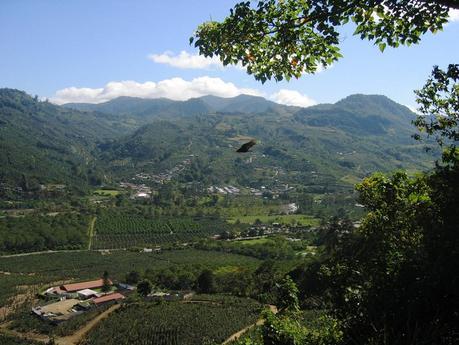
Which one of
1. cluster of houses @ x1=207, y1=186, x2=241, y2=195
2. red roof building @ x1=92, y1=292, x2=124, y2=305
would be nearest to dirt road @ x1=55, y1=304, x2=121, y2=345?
red roof building @ x1=92, y1=292, x2=124, y2=305

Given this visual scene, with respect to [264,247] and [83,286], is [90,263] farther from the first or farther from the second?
[264,247]

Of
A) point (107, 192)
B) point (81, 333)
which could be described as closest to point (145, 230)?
point (81, 333)

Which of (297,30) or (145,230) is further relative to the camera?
(145,230)

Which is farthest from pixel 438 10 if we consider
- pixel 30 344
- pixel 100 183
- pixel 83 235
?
pixel 100 183

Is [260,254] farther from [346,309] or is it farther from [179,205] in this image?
[346,309]

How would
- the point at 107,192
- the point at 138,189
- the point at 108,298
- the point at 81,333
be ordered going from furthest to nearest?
the point at 138,189 → the point at 107,192 → the point at 108,298 → the point at 81,333

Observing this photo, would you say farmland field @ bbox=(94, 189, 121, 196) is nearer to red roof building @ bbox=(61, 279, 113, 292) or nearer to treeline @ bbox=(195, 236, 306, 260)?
treeline @ bbox=(195, 236, 306, 260)
